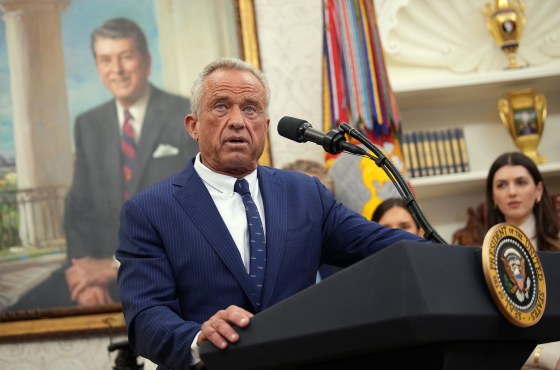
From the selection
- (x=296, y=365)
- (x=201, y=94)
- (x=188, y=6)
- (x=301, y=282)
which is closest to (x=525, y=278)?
(x=296, y=365)

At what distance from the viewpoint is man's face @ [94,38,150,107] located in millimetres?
4129

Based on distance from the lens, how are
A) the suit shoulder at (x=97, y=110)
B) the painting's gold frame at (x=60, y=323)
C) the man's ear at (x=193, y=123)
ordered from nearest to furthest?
the man's ear at (x=193, y=123), the painting's gold frame at (x=60, y=323), the suit shoulder at (x=97, y=110)

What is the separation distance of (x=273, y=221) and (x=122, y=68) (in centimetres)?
260

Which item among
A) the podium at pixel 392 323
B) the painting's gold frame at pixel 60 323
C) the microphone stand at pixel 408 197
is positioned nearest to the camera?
the podium at pixel 392 323

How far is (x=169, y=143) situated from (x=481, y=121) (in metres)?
1.75

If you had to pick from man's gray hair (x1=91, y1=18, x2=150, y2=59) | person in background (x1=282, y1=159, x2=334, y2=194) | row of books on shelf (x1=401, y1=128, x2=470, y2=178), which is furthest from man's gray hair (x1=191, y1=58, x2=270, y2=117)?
row of books on shelf (x1=401, y1=128, x2=470, y2=178)

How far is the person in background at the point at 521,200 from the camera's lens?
3719mm

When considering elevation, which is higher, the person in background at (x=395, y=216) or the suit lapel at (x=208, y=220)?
the suit lapel at (x=208, y=220)

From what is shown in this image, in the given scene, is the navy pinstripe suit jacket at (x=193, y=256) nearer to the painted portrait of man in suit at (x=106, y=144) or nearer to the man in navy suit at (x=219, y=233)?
the man in navy suit at (x=219, y=233)

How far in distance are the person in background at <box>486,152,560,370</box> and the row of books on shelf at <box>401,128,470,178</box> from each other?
49 cm

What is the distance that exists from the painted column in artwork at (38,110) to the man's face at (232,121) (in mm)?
2353

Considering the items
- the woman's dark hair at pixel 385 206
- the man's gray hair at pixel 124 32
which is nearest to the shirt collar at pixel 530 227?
the woman's dark hair at pixel 385 206

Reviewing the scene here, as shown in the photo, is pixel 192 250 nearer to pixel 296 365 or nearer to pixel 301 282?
pixel 301 282

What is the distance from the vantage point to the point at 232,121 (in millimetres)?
1781
